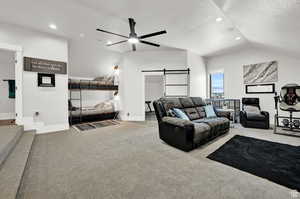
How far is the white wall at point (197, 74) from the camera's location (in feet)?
18.5

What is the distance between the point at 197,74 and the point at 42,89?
5868 millimetres

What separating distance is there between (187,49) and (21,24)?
212 inches

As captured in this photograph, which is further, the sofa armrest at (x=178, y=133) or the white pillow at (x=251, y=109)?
the white pillow at (x=251, y=109)

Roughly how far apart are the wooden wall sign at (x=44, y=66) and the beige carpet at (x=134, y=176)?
229cm

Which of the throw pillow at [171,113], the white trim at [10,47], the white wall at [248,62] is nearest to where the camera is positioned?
the throw pillow at [171,113]

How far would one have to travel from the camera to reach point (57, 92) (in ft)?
13.6

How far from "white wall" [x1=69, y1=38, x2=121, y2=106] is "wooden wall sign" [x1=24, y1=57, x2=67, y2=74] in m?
0.99

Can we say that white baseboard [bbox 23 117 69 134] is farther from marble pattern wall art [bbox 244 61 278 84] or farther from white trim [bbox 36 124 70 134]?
marble pattern wall art [bbox 244 61 278 84]

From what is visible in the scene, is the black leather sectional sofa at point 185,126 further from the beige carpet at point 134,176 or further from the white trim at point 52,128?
the white trim at point 52,128

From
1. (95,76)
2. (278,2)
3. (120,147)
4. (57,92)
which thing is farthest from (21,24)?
(278,2)

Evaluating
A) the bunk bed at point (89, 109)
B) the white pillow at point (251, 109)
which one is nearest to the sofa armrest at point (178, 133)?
the white pillow at point (251, 109)

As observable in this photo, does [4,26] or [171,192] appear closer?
[171,192]

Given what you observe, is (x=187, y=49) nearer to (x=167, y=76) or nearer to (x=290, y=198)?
(x=167, y=76)

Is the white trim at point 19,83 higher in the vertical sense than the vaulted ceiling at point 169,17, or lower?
lower
